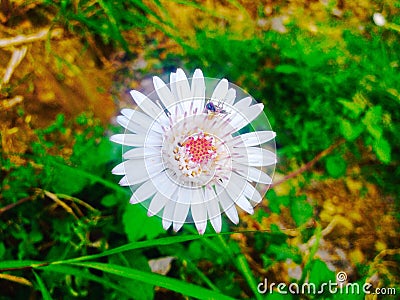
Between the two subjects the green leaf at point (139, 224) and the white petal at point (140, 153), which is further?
the green leaf at point (139, 224)

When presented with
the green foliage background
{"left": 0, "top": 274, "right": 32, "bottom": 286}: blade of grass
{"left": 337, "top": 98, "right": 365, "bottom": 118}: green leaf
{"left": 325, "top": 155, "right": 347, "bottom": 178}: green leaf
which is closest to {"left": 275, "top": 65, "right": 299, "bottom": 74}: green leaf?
the green foliage background

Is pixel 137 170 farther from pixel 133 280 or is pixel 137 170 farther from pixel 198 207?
pixel 133 280

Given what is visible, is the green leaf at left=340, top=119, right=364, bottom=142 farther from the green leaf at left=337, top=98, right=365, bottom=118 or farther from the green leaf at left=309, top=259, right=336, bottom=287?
the green leaf at left=309, top=259, right=336, bottom=287

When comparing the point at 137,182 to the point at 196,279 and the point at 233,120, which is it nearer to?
the point at 233,120

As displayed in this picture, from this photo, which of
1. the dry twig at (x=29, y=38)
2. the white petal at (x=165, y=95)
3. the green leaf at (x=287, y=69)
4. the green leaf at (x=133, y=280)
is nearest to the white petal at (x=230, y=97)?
the white petal at (x=165, y=95)

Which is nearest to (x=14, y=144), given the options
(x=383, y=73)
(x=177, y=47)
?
(x=177, y=47)

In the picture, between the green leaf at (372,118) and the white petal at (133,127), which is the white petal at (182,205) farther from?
the green leaf at (372,118)

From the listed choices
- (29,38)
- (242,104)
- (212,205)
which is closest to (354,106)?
Answer: (242,104)
